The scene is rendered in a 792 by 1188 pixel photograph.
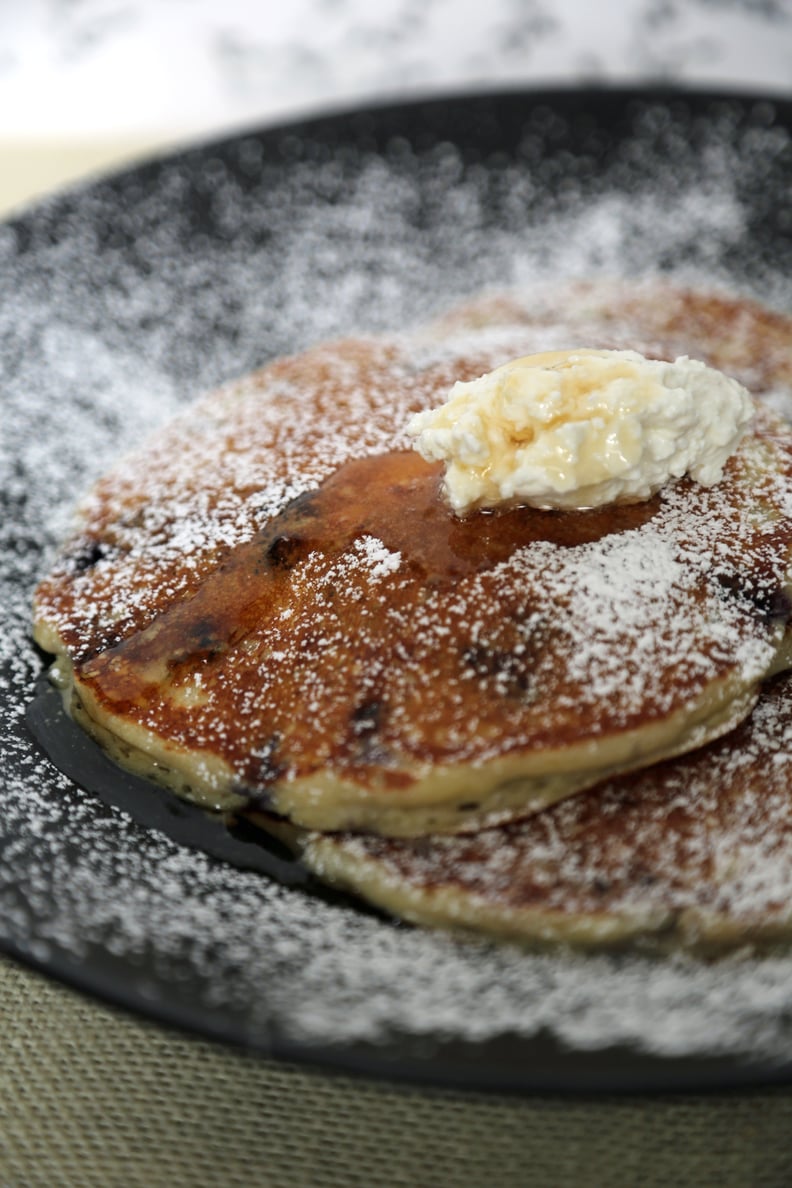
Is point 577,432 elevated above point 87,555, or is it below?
above

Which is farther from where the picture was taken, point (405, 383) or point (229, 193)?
point (229, 193)

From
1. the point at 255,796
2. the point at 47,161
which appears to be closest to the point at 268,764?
the point at 255,796

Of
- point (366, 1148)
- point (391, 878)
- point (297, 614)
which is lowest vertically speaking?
point (366, 1148)

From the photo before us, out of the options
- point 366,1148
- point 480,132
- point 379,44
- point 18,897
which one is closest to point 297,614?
point 18,897

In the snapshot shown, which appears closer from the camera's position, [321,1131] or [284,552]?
[321,1131]

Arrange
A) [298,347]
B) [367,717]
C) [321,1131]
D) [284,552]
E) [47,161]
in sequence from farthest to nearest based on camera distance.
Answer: [47,161] < [298,347] < [284,552] < [367,717] < [321,1131]

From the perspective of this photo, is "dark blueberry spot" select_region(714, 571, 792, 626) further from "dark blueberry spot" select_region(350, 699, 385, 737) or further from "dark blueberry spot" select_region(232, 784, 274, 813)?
"dark blueberry spot" select_region(232, 784, 274, 813)

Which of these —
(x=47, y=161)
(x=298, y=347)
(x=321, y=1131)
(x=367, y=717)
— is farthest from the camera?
(x=47, y=161)

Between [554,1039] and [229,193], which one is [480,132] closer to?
[229,193]

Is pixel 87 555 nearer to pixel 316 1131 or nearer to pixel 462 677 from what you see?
pixel 462 677
